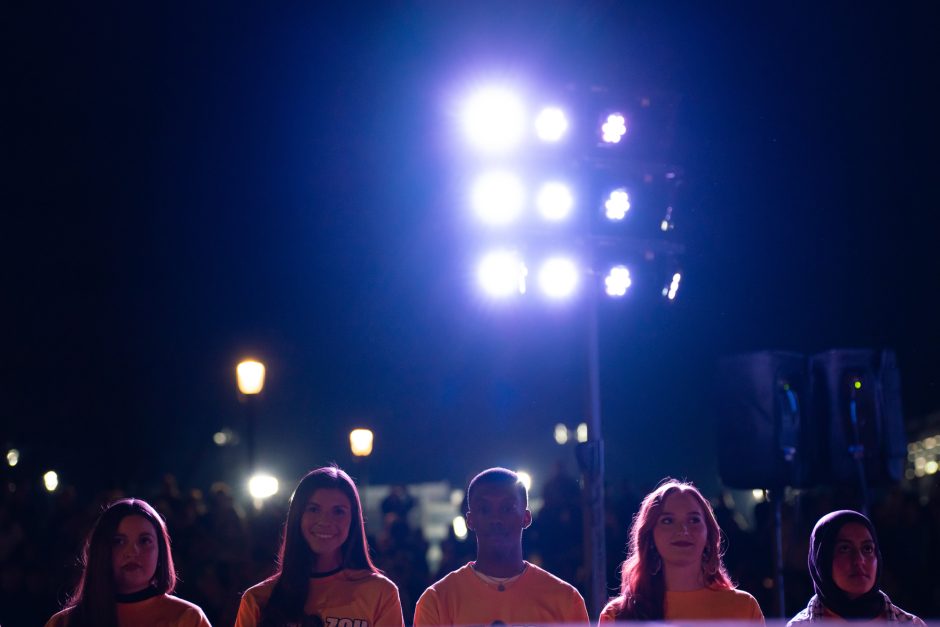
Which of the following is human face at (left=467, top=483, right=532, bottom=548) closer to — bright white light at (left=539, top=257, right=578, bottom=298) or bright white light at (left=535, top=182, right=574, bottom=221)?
bright white light at (left=539, top=257, right=578, bottom=298)

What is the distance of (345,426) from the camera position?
1847cm

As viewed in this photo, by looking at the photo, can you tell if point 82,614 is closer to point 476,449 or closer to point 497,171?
point 497,171

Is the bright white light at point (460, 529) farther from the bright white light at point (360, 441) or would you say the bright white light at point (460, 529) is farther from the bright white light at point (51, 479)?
the bright white light at point (51, 479)

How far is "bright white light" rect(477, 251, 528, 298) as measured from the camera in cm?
790

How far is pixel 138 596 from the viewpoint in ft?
15.5

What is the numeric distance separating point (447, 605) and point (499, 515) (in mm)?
526

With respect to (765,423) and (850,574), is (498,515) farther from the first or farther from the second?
(765,423)

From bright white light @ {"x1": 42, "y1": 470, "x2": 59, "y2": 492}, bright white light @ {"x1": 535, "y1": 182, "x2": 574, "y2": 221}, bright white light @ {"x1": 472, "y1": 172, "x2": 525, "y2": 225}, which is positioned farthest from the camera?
bright white light @ {"x1": 42, "y1": 470, "x2": 59, "y2": 492}

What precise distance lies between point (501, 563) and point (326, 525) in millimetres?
939

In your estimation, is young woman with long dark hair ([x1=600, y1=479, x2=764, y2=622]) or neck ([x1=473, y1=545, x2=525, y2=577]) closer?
young woman with long dark hair ([x1=600, y1=479, x2=764, y2=622])

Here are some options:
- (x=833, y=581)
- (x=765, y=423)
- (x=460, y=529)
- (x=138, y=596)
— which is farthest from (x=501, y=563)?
(x=460, y=529)

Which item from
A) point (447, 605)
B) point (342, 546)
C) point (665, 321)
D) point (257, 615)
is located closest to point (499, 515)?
point (447, 605)

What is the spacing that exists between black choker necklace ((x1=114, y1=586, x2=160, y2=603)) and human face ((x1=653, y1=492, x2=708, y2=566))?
103 inches

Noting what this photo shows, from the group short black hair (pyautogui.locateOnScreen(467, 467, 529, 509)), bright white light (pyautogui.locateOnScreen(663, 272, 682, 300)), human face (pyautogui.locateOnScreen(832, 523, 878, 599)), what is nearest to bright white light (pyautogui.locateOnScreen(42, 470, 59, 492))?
bright white light (pyautogui.locateOnScreen(663, 272, 682, 300))
